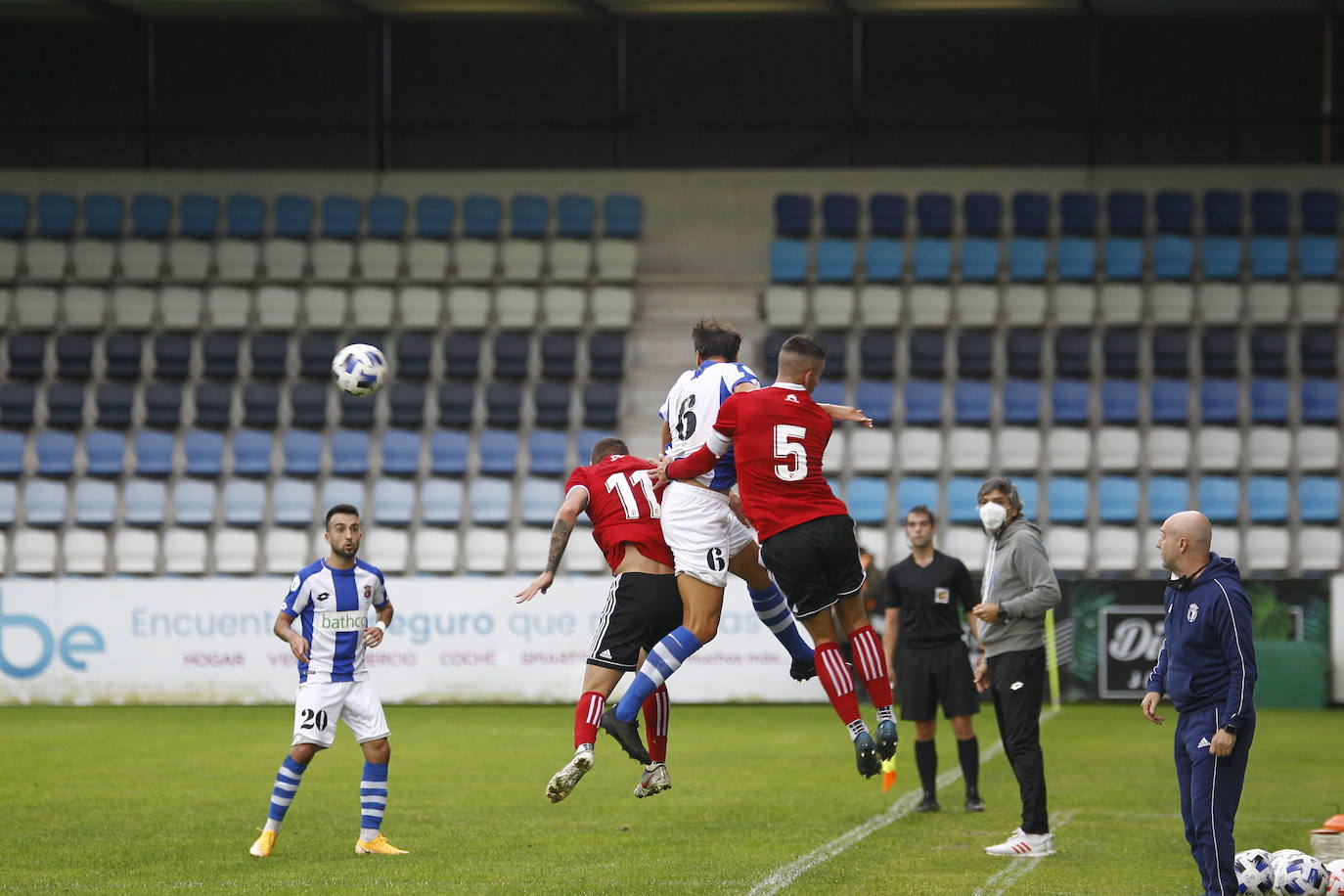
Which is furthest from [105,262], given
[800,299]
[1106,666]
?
[1106,666]

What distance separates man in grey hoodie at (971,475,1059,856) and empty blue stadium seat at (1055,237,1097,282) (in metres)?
13.7

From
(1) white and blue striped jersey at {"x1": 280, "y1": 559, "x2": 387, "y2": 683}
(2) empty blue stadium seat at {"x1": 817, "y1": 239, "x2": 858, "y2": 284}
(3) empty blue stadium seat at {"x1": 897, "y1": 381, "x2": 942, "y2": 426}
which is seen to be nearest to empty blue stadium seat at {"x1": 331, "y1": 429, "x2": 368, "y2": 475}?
(2) empty blue stadium seat at {"x1": 817, "y1": 239, "x2": 858, "y2": 284}

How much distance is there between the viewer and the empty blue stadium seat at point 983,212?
2395 cm

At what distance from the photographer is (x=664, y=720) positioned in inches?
348

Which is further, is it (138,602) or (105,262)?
(105,262)

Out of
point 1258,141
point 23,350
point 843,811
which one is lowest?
point 843,811

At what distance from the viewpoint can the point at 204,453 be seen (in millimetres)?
22641

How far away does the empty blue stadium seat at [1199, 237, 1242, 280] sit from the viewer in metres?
23.3

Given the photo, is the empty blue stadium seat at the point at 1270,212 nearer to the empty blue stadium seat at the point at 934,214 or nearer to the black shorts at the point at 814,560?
the empty blue stadium seat at the point at 934,214

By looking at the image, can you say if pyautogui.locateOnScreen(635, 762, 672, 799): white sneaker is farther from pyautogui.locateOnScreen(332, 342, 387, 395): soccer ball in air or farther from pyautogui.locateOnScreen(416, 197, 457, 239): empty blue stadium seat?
pyautogui.locateOnScreen(416, 197, 457, 239): empty blue stadium seat

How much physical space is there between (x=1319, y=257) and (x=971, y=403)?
5298 millimetres

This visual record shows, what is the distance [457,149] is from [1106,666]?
41.7ft

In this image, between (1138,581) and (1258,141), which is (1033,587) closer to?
(1138,581)

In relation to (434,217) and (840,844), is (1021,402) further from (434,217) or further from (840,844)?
(840,844)
